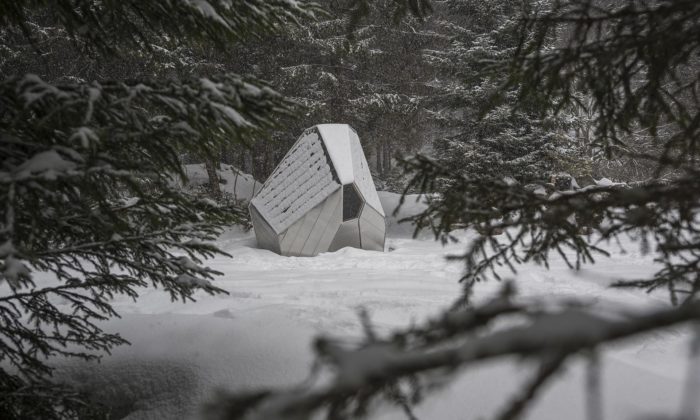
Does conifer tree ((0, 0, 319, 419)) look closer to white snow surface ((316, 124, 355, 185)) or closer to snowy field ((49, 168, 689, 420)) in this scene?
snowy field ((49, 168, 689, 420))

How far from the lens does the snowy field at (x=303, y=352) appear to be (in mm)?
2875

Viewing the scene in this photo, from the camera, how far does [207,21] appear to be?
8.52ft

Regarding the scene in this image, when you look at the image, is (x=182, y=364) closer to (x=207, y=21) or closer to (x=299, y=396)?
(x=207, y=21)

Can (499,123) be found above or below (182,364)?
above

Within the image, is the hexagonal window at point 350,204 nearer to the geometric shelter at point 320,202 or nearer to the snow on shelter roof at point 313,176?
the geometric shelter at point 320,202

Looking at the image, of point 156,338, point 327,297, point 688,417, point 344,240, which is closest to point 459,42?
point 344,240

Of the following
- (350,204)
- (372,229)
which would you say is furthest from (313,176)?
(372,229)

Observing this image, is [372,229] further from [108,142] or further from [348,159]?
[108,142]

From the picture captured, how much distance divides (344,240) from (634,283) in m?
7.50

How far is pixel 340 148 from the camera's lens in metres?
9.73

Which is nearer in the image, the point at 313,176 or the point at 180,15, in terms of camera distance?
the point at 180,15

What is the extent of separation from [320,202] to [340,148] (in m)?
1.49

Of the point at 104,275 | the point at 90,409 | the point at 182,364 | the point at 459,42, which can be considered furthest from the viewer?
the point at 459,42

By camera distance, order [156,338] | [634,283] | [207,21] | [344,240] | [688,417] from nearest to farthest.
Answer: [688,417] < [634,283] < [207,21] < [156,338] < [344,240]
